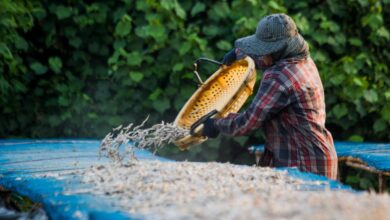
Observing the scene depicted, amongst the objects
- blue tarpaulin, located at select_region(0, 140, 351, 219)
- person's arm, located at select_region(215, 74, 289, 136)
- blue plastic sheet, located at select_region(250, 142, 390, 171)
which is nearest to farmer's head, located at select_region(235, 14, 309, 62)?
person's arm, located at select_region(215, 74, 289, 136)

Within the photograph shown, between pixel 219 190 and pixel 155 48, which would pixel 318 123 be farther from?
pixel 155 48

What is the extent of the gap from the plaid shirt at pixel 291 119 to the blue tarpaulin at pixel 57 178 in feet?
1.05

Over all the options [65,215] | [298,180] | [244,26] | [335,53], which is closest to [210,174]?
[298,180]

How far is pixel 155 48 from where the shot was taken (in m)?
6.18

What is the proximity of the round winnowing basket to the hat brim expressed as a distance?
131mm

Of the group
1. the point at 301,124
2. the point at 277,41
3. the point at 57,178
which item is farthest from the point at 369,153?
the point at 57,178

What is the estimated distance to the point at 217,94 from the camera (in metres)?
4.38

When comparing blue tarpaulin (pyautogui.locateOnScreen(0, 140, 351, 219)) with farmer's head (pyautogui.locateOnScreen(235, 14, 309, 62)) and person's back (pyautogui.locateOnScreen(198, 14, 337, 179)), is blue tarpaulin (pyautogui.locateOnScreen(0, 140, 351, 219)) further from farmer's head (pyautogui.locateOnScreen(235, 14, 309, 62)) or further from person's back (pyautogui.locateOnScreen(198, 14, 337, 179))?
farmer's head (pyautogui.locateOnScreen(235, 14, 309, 62))

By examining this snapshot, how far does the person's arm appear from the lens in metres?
3.62

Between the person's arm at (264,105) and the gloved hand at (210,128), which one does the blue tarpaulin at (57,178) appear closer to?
the person's arm at (264,105)

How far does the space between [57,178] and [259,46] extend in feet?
4.01

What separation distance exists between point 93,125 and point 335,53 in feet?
7.22

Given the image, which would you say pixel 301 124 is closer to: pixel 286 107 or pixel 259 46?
pixel 286 107

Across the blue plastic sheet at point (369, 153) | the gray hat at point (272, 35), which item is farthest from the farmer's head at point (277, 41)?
the blue plastic sheet at point (369, 153)
